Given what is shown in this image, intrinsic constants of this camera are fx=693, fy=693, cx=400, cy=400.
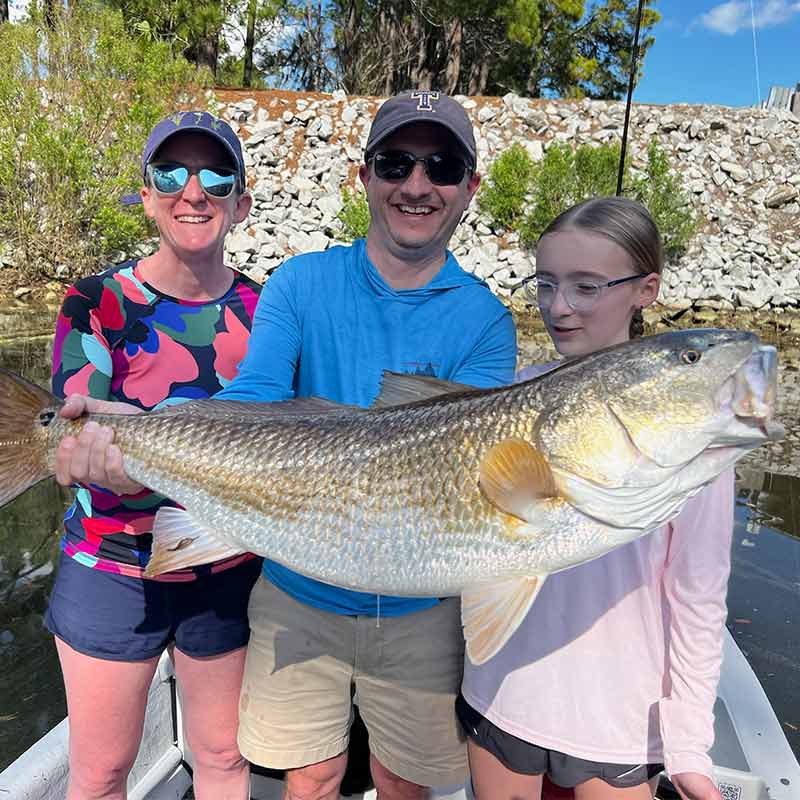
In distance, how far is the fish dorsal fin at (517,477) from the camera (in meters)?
2.00

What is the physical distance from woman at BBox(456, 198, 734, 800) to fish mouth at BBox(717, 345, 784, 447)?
0.43m

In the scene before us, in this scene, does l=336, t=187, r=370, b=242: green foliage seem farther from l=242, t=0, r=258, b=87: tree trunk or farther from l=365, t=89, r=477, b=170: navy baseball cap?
l=365, t=89, r=477, b=170: navy baseball cap

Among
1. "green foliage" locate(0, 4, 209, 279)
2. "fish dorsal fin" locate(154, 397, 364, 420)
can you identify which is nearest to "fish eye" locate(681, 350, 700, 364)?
"fish dorsal fin" locate(154, 397, 364, 420)

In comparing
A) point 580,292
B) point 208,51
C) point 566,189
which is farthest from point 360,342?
point 208,51

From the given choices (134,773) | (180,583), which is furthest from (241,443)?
(134,773)

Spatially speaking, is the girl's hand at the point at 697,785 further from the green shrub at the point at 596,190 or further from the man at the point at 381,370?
the green shrub at the point at 596,190

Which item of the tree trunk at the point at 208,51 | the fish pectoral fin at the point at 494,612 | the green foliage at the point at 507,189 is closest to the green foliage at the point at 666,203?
the green foliage at the point at 507,189

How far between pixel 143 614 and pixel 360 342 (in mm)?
1389

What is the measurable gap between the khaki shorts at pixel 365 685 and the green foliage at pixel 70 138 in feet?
62.6

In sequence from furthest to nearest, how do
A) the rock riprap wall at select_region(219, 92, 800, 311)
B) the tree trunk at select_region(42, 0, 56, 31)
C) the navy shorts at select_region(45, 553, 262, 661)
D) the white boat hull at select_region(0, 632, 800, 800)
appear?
the rock riprap wall at select_region(219, 92, 800, 311) < the tree trunk at select_region(42, 0, 56, 31) < the white boat hull at select_region(0, 632, 800, 800) < the navy shorts at select_region(45, 553, 262, 661)

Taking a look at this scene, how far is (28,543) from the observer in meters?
6.63

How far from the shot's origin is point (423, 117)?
266cm

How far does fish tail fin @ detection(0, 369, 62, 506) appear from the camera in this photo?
103 inches

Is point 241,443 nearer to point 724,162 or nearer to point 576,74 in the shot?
point 724,162
